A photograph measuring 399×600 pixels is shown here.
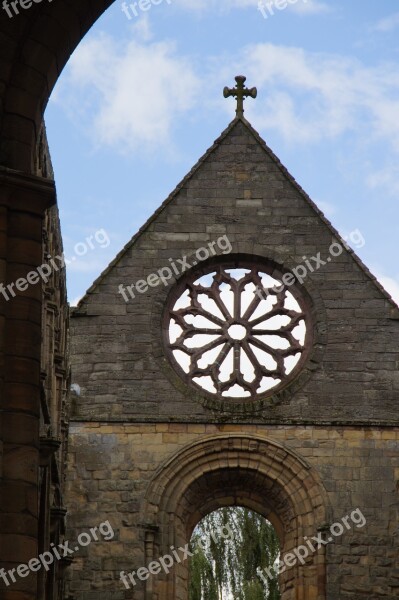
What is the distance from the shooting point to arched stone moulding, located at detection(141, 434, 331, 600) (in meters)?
22.7

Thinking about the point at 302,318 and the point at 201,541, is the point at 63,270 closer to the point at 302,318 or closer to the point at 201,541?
the point at 302,318

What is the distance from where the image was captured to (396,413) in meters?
23.2

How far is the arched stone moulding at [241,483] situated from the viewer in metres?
22.7

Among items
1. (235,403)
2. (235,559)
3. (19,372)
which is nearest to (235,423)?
(235,403)

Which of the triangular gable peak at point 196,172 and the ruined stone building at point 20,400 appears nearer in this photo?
the ruined stone building at point 20,400

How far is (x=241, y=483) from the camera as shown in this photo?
23.7 metres

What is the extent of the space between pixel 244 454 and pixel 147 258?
296 centimetres

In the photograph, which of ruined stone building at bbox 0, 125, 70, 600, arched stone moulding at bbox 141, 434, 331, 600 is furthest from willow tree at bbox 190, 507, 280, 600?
ruined stone building at bbox 0, 125, 70, 600

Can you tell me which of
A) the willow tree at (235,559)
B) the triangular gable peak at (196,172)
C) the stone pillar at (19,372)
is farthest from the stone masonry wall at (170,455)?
the willow tree at (235,559)

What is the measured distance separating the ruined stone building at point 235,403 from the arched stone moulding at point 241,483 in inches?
1.0

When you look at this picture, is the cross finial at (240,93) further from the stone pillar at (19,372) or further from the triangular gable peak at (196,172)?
the stone pillar at (19,372)

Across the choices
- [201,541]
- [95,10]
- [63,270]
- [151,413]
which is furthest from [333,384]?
[201,541]

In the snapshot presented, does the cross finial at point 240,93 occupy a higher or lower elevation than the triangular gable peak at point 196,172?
higher

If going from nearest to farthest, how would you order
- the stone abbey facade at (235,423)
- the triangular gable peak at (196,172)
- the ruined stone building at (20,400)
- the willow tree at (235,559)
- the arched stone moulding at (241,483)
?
the ruined stone building at (20,400) → the stone abbey facade at (235,423) → the arched stone moulding at (241,483) → the triangular gable peak at (196,172) → the willow tree at (235,559)
